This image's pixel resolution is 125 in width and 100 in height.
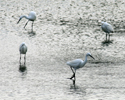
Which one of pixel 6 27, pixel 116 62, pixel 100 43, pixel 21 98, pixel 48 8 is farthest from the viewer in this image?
pixel 48 8

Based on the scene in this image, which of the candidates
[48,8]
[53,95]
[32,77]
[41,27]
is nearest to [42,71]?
[32,77]

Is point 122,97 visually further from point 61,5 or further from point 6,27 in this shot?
point 61,5

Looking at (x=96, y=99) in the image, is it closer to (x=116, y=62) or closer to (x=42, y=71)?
(x=42, y=71)

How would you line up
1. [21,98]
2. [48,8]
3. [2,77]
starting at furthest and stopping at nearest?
1. [48,8]
2. [2,77]
3. [21,98]

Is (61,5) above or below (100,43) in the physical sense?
above

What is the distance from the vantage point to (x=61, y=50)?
69.2ft

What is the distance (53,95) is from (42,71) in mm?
3058

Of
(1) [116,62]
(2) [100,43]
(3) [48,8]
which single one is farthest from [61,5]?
(1) [116,62]

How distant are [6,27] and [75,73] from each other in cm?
976

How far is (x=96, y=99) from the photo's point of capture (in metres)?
14.3

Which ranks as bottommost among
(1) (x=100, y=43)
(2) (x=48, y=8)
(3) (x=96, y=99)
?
(3) (x=96, y=99)

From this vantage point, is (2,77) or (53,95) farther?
(2,77)

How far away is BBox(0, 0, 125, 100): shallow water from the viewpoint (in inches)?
598

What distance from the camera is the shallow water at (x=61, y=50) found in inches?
598
